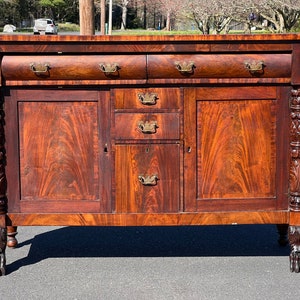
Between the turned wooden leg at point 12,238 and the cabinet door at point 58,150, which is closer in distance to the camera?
the cabinet door at point 58,150

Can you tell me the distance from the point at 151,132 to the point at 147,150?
105mm

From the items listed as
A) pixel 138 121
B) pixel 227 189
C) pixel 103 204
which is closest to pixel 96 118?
pixel 138 121

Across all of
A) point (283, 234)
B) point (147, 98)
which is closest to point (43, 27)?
point (283, 234)

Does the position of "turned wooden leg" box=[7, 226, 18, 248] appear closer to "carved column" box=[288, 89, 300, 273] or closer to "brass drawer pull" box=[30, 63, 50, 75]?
"brass drawer pull" box=[30, 63, 50, 75]

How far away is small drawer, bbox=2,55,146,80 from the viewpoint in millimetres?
3373

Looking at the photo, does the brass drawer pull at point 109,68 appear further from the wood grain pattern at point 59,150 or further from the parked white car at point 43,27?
the parked white car at point 43,27

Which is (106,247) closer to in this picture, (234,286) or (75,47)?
(234,286)

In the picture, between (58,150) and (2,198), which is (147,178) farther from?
(2,198)

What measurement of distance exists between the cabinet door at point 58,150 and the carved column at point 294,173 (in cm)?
103

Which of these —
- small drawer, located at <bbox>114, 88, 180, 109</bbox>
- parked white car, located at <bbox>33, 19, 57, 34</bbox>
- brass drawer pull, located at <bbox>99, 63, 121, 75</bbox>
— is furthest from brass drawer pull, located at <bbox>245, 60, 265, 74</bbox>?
parked white car, located at <bbox>33, 19, 57, 34</bbox>

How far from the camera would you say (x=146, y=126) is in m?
3.43

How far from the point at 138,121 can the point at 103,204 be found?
0.51m

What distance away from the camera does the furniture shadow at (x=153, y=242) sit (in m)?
3.95

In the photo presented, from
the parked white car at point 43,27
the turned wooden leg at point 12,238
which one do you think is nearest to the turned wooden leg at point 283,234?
the turned wooden leg at point 12,238
